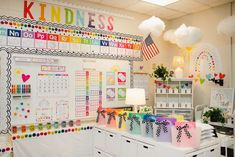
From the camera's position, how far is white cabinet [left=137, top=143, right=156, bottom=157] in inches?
102

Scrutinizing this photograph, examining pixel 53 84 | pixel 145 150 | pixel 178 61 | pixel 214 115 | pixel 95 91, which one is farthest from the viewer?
pixel 178 61

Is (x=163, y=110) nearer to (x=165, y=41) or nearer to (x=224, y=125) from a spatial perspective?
(x=224, y=125)

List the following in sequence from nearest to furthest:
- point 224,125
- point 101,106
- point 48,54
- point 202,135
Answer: point 202,135, point 48,54, point 224,125, point 101,106

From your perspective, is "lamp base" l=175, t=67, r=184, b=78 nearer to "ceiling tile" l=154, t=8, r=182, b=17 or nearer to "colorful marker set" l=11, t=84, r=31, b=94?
"ceiling tile" l=154, t=8, r=182, b=17

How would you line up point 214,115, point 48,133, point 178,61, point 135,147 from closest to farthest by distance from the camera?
point 135,147
point 48,133
point 214,115
point 178,61

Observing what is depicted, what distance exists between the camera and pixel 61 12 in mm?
3527

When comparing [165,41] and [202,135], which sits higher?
[165,41]

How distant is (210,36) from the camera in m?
4.19

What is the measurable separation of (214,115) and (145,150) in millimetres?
1597

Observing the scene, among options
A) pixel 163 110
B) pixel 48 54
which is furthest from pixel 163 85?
pixel 48 54

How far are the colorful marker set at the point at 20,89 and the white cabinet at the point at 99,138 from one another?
3.88 feet

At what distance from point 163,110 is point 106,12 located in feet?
6.81

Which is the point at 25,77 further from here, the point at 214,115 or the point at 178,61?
the point at 214,115

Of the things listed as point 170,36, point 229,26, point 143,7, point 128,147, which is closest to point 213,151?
point 128,147
